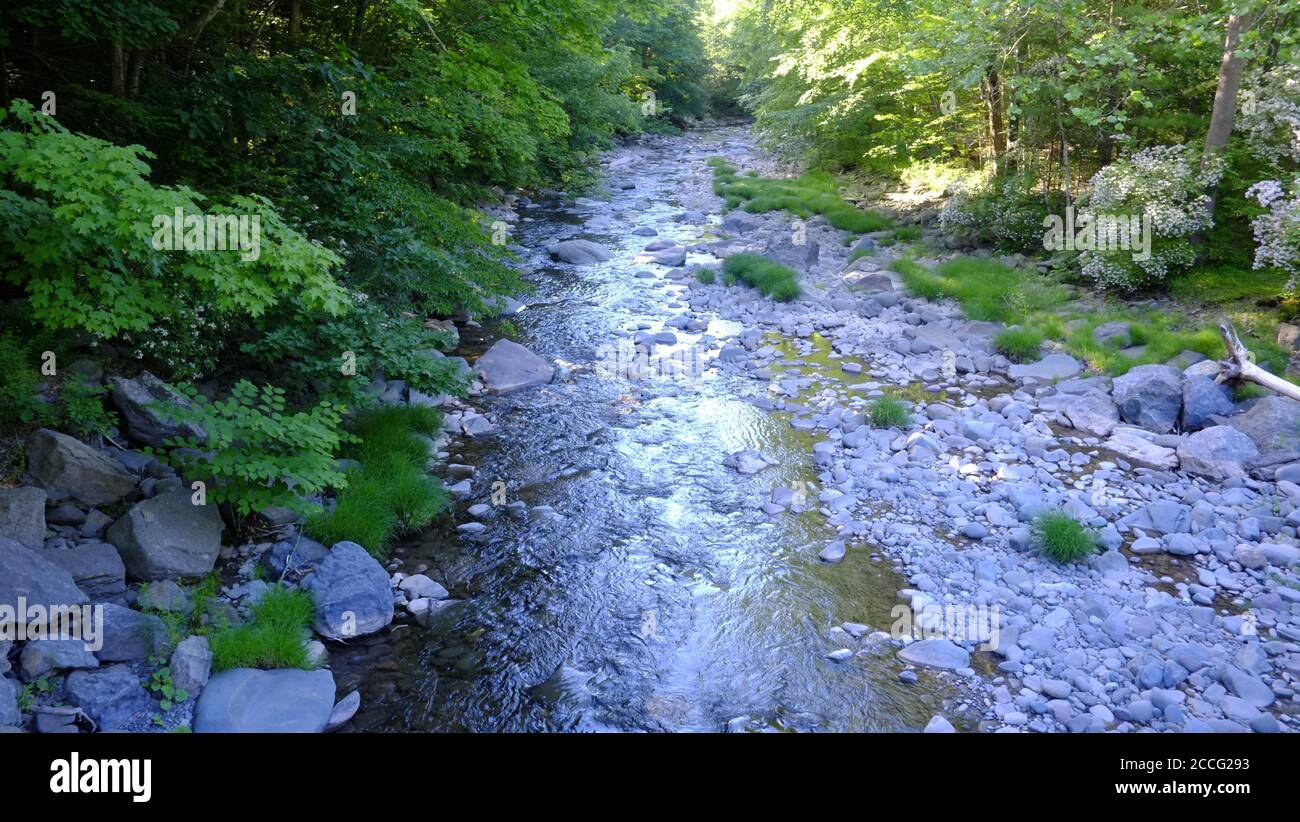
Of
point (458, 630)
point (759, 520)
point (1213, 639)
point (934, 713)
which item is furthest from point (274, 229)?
point (1213, 639)

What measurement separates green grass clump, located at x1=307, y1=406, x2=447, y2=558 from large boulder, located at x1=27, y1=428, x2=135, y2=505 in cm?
140

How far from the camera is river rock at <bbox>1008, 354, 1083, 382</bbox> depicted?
9.98 meters

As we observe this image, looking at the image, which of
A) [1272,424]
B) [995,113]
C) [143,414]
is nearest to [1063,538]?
[1272,424]

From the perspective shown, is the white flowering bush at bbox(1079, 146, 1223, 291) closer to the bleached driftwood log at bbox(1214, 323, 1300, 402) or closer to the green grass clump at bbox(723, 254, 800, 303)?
the bleached driftwood log at bbox(1214, 323, 1300, 402)

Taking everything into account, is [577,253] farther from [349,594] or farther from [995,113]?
[349,594]

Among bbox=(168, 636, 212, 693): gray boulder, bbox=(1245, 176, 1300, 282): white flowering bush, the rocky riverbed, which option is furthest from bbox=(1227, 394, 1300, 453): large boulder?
bbox=(168, 636, 212, 693): gray boulder

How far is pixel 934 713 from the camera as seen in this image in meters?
5.05

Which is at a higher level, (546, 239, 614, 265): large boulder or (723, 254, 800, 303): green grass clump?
(546, 239, 614, 265): large boulder

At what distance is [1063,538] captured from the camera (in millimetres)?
6449

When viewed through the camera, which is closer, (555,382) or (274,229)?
(274,229)

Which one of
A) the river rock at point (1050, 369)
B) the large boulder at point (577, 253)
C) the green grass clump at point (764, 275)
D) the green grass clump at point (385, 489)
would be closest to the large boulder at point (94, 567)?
the green grass clump at point (385, 489)

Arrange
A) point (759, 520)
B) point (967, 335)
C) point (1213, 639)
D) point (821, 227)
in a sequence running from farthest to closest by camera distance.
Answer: point (821, 227)
point (967, 335)
point (759, 520)
point (1213, 639)
